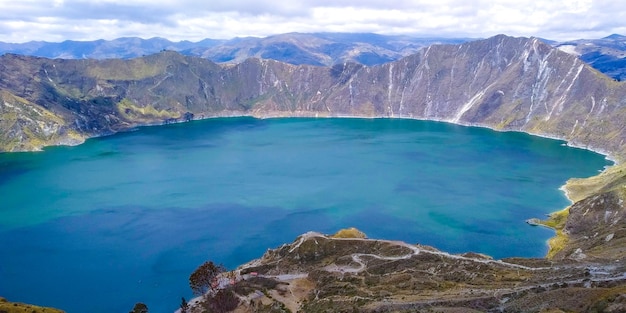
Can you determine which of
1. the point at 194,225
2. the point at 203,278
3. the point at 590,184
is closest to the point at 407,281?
the point at 203,278

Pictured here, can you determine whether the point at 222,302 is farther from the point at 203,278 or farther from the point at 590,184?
the point at 590,184

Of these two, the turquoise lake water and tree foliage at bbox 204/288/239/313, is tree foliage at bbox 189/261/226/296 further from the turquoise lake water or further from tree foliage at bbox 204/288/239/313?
the turquoise lake water

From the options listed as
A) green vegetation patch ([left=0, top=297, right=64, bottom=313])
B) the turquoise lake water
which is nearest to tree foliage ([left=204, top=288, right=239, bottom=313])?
the turquoise lake water

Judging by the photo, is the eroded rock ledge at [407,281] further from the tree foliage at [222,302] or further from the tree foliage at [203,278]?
the tree foliage at [203,278]

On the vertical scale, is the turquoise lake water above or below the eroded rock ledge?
below

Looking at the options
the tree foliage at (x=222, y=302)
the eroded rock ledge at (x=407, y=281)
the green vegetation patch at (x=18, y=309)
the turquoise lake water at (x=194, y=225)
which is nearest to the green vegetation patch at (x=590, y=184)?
the turquoise lake water at (x=194, y=225)

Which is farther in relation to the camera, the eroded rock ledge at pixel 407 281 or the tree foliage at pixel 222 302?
the tree foliage at pixel 222 302

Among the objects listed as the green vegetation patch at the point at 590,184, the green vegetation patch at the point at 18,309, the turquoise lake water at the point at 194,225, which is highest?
the green vegetation patch at the point at 18,309

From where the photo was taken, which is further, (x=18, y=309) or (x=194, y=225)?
(x=194, y=225)

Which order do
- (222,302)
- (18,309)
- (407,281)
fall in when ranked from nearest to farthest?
1. (18,309)
2. (407,281)
3. (222,302)

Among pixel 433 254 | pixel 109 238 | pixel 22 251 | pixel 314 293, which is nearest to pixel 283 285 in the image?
pixel 314 293

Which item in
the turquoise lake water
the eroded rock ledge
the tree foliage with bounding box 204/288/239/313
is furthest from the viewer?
the turquoise lake water
